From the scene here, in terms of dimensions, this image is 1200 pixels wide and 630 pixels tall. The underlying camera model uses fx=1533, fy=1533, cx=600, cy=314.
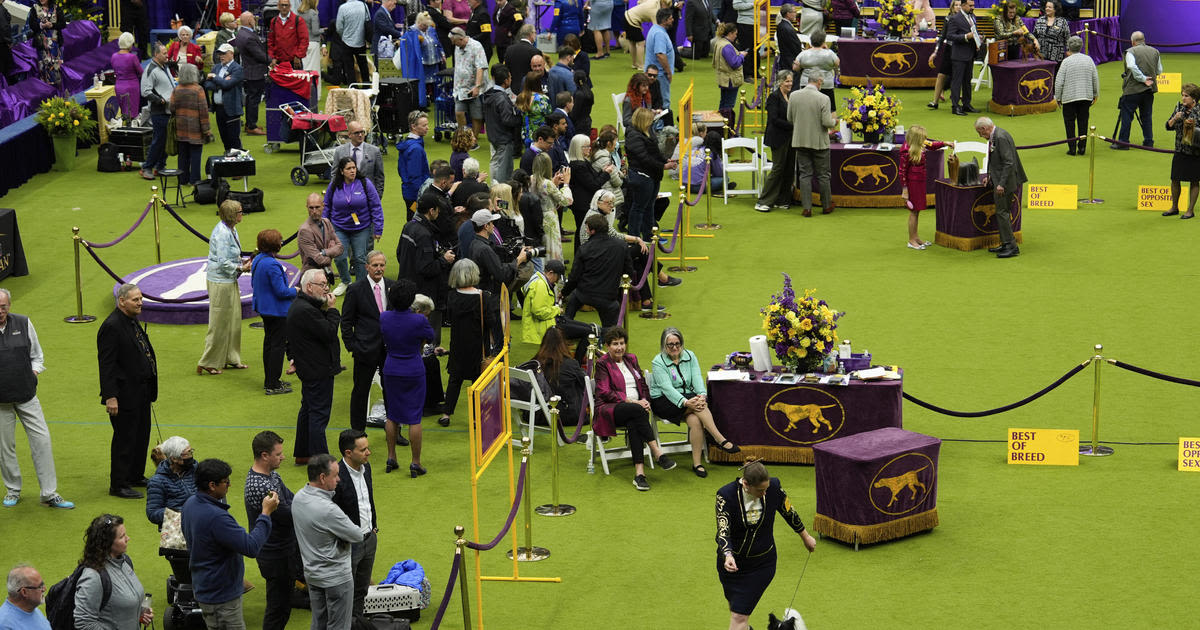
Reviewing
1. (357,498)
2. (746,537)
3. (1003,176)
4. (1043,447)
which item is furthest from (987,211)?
(357,498)

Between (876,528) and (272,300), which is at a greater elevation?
(272,300)

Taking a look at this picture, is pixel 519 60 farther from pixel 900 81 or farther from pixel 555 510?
pixel 555 510

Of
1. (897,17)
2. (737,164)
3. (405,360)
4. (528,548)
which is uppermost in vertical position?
(897,17)

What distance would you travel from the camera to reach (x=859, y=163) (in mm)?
19062

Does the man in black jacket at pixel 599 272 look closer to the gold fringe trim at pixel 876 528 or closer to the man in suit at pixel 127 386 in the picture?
the gold fringe trim at pixel 876 528

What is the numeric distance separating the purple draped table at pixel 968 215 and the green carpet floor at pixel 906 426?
227 mm

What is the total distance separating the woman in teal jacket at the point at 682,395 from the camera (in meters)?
11.5

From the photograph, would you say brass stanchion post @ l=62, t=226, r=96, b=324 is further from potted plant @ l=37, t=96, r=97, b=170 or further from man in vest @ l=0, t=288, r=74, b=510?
potted plant @ l=37, t=96, r=97, b=170

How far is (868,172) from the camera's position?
19141 millimetres

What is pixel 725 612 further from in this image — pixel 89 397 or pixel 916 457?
pixel 89 397

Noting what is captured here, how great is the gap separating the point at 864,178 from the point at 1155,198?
11.7ft

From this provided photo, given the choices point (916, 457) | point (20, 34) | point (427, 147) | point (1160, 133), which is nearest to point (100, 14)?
point (20, 34)

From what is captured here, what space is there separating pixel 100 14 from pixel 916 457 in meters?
20.4

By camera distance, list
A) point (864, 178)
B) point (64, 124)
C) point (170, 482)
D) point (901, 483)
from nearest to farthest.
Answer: point (170, 482) < point (901, 483) < point (864, 178) < point (64, 124)
